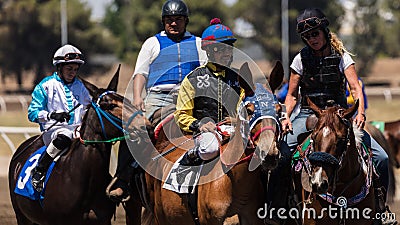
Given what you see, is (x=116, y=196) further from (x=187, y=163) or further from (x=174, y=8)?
(x=174, y=8)

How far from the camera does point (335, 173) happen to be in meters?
6.33

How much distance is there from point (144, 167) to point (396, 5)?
188 ft

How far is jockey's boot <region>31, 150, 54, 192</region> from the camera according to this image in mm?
8422

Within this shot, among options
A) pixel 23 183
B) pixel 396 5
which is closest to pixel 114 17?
pixel 396 5

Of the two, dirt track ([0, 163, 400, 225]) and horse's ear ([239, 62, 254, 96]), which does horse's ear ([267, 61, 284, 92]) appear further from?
dirt track ([0, 163, 400, 225])

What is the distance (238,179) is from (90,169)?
2183 millimetres

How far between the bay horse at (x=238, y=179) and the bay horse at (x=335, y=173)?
37 cm

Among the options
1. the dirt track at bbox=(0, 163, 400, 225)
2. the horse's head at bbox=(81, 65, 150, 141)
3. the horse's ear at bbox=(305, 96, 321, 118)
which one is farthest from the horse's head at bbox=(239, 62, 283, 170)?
the dirt track at bbox=(0, 163, 400, 225)

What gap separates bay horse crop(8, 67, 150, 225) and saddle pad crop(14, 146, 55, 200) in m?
0.08

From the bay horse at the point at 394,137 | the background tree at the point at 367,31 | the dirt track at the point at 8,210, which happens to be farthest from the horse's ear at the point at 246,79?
the background tree at the point at 367,31

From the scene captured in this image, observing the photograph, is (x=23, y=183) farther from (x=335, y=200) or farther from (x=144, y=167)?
(x=335, y=200)

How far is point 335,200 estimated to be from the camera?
6680mm

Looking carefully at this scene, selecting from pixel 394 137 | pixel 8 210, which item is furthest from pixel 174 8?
pixel 394 137

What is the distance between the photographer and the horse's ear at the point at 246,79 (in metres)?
6.65
